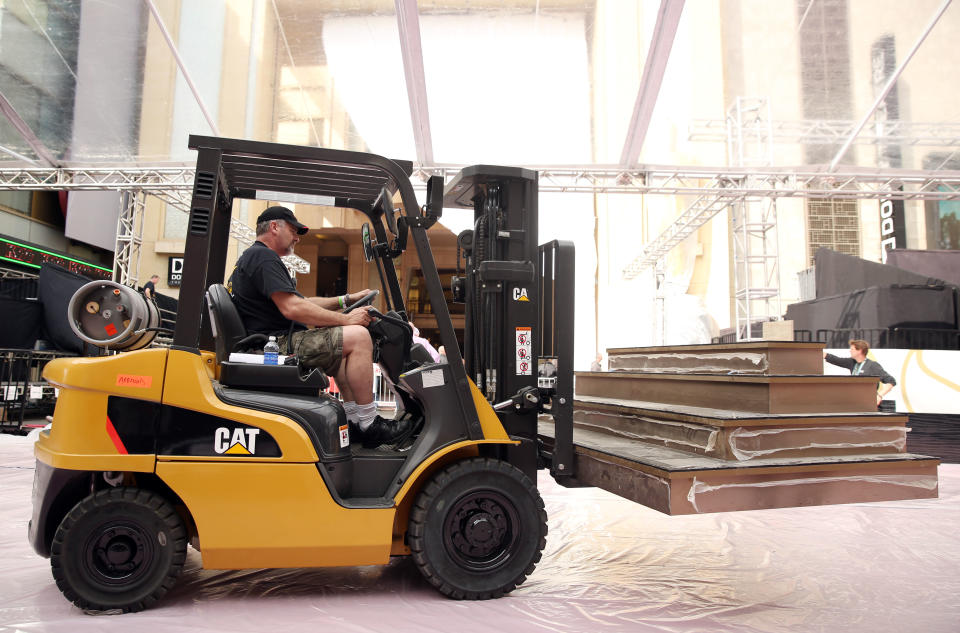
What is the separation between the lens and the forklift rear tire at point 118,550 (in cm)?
304

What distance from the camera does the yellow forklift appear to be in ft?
10.1

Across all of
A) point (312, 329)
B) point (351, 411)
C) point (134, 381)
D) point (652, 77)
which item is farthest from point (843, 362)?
point (134, 381)

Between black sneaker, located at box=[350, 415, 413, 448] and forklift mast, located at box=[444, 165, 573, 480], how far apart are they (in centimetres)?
56

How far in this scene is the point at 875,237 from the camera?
22.7m

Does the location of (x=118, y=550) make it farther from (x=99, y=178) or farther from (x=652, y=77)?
(x=99, y=178)

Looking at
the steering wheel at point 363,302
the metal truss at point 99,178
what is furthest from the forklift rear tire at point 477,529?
the metal truss at point 99,178

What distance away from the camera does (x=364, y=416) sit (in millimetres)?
3588

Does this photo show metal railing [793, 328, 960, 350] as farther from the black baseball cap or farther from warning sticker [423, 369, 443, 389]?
the black baseball cap

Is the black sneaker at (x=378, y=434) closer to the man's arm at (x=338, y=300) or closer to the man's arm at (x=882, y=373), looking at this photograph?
the man's arm at (x=338, y=300)

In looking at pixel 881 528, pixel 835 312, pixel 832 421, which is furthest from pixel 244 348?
pixel 835 312

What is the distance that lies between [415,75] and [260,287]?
736 centimetres

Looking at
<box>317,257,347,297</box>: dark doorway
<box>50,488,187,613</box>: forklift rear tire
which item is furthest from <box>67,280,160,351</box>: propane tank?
<box>317,257,347,297</box>: dark doorway

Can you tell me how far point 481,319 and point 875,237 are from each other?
23.2 meters

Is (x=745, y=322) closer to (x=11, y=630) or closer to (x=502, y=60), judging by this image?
(x=502, y=60)
